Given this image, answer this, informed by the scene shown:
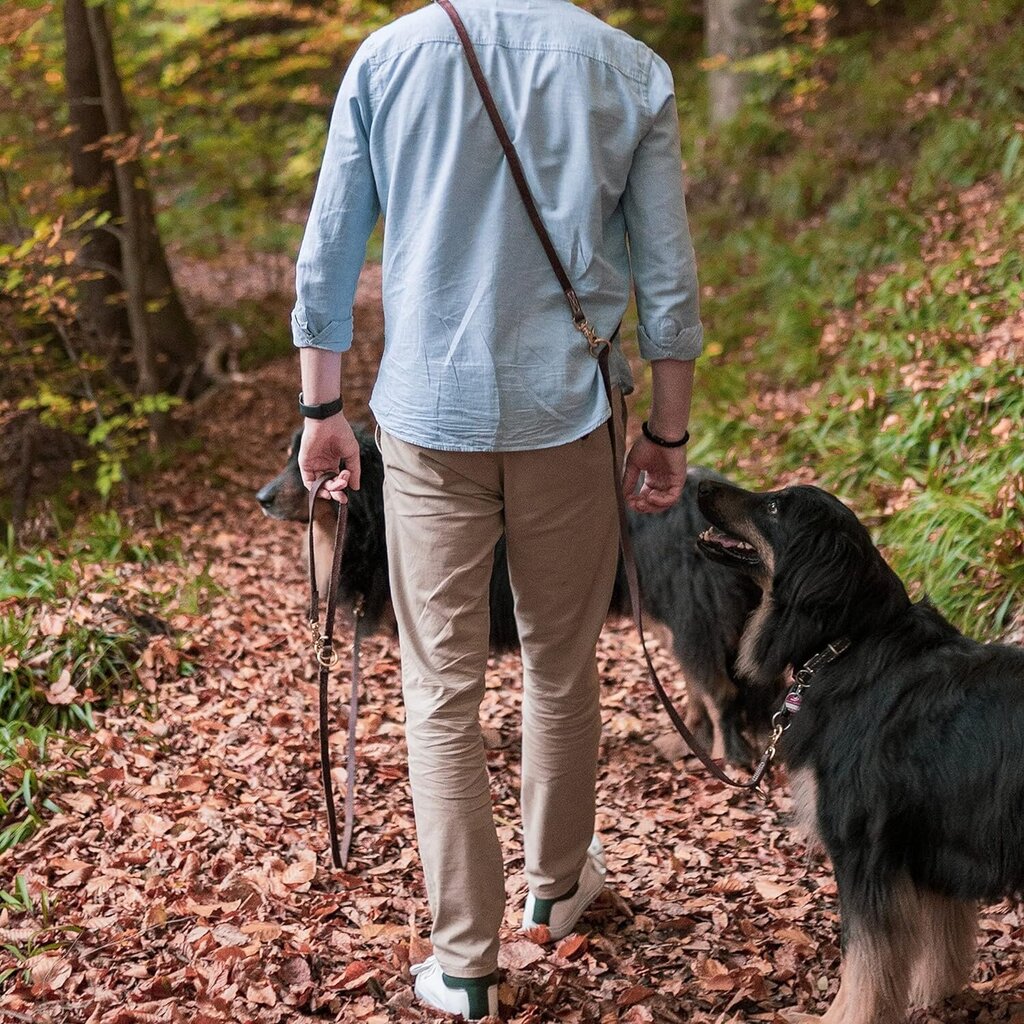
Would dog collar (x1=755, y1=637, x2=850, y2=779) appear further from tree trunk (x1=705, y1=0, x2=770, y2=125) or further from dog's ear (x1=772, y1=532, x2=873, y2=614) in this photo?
tree trunk (x1=705, y1=0, x2=770, y2=125)

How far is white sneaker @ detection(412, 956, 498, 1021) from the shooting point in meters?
2.57

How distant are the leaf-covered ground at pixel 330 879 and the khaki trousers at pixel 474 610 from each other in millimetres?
451

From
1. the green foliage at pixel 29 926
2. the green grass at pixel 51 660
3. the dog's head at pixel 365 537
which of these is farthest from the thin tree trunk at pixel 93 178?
the green foliage at pixel 29 926

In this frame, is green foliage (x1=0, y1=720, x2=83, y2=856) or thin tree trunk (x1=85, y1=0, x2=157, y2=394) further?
thin tree trunk (x1=85, y1=0, x2=157, y2=394)

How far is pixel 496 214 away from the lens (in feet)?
7.10

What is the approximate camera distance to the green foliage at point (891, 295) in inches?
180

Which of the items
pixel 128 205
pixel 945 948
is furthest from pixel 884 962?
pixel 128 205

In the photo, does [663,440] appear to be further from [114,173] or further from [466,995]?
[114,173]

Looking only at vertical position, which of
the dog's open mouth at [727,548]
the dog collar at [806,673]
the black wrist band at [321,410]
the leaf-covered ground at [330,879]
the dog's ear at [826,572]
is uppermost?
the black wrist band at [321,410]

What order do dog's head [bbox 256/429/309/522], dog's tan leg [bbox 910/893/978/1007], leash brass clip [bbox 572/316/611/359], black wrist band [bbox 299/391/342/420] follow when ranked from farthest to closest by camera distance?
1. dog's head [bbox 256/429/309/522]
2. dog's tan leg [bbox 910/893/978/1007]
3. black wrist band [bbox 299/391/342/420]
4. leash brass clip [bbox 572/316/611/359]

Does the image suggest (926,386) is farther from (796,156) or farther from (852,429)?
(796,156)

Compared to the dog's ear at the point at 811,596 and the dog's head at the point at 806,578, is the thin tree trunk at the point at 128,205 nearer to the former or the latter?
the dog's head at the point at 806,578

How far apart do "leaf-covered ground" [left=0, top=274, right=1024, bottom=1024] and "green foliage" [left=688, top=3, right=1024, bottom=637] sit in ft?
4.51

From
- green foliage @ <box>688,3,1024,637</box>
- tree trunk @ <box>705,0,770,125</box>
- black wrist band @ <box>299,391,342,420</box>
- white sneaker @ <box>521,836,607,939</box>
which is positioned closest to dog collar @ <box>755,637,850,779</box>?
white sneaker @ <box>521,836,607,939</box>
